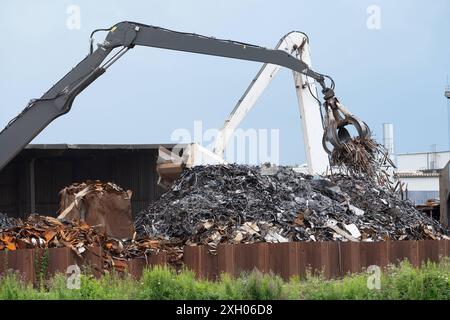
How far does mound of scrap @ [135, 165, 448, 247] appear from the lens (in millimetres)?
21719

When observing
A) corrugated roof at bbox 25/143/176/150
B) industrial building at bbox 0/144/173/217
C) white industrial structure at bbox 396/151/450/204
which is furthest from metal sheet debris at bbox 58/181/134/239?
white industrial structure at bbox 396/151/450/204

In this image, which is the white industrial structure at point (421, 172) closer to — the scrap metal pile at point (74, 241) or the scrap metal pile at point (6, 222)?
the scrap metal pile at point (6, 222)

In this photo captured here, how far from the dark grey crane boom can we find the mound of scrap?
1931mm

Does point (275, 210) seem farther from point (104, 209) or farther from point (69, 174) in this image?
point (69, 174)

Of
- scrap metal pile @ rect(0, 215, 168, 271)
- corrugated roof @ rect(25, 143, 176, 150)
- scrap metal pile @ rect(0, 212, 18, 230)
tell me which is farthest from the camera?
corrugated roof @ rect(25, 143, 176, 150)

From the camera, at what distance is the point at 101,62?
22.7m

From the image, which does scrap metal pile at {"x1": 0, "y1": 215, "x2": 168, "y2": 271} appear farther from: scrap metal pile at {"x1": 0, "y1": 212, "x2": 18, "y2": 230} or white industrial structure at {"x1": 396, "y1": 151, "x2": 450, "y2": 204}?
white industrial structure at {"x1": 396, "y1": 151, "x2": 450, "y2": 204}

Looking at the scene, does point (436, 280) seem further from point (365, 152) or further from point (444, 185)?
point (444, 185)

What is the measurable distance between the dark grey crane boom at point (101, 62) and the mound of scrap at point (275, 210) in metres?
1.93

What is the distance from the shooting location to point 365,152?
2641cm

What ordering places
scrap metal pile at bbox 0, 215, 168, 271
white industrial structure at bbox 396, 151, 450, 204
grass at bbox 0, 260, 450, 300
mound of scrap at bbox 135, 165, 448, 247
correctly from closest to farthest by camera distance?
grass at bbox 0, 260, 450, 300
scrap metal pile at bbox 0, 215, 168, 271
mound of scrap at bbox 135, 165, 448, 247
white industrial structure at bbox 396, 151, 450, 204
